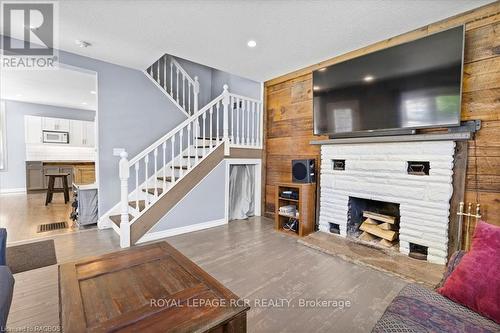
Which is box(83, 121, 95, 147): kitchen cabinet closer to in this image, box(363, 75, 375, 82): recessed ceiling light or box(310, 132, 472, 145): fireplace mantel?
box(310, 132, 472, 145): fireplace mantel

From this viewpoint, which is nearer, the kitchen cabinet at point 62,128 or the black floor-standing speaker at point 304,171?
the black floor-standing speaker at point 304,171

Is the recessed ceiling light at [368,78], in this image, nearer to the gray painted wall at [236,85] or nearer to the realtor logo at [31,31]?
the gray painted wall at [236,85]

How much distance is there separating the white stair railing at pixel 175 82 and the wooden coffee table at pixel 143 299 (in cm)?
315

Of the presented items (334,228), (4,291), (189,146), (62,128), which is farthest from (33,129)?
(334,228)

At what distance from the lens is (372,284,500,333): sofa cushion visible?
99 centimetres

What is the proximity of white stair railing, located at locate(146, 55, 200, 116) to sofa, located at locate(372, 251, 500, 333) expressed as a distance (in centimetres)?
383

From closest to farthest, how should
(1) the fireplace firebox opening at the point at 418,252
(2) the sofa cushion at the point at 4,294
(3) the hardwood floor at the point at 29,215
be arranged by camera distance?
(2) the sofa cushion at the point at 4,294 < (1) the fireplace firebox opening at the point at 418,252 < (3) the hardwood floor at the point at 29,215

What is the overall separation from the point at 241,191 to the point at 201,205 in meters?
0.96

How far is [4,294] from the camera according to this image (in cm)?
119

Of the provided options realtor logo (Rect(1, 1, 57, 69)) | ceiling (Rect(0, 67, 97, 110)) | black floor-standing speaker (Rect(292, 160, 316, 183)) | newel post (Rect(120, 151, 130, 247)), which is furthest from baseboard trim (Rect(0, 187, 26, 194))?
black floor-standing speaker (Rect(292, 160, 316, 183))

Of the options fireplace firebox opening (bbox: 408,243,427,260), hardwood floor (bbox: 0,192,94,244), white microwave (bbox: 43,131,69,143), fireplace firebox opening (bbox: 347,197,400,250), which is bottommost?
hardwood floor (bbox: 0,192,94,244)

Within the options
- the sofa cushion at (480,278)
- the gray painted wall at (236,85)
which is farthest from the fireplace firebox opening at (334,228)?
the gray painted wall at (236,85)

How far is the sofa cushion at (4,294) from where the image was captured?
1096 mm

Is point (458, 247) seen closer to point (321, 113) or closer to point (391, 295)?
point (391, 295)
